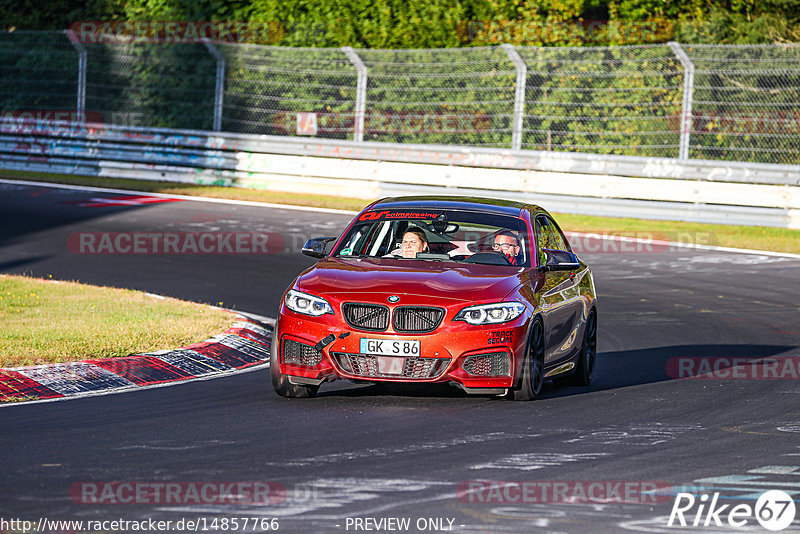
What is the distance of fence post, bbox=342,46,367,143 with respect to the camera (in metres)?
27.1

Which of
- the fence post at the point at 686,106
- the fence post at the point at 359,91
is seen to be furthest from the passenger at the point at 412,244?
the fence post at the point at 359,91

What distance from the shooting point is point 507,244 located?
10727mm

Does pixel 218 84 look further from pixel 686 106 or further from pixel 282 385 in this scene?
pixel 282 385

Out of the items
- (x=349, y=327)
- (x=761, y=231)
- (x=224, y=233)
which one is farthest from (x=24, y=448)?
(x=761, y=231)

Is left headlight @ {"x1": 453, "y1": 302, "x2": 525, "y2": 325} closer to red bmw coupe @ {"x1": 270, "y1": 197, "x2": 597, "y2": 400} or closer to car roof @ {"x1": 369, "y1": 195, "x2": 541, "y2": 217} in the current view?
red bmw coupe @ {"x1": 270, "y1": 197, "x2": 597, "y2": 400}

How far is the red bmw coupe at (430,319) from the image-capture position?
9344 mm

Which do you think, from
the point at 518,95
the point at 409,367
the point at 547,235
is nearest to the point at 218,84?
the point at 518,95

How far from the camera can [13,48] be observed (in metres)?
31.9

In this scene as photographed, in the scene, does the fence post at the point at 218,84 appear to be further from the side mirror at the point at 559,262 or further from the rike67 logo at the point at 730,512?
the rike67 logo at the point at 730,512

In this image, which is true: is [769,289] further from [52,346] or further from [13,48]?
[13,48]

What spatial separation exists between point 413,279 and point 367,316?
50 centimetres

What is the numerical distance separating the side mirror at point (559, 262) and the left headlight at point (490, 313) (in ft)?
3.37

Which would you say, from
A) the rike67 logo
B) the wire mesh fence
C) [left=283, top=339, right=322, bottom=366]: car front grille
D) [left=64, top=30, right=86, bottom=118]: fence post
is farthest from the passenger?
[left=64, top=30, right=86, bottom=118]: fence post

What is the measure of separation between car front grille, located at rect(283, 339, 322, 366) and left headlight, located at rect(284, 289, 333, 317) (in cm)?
23
